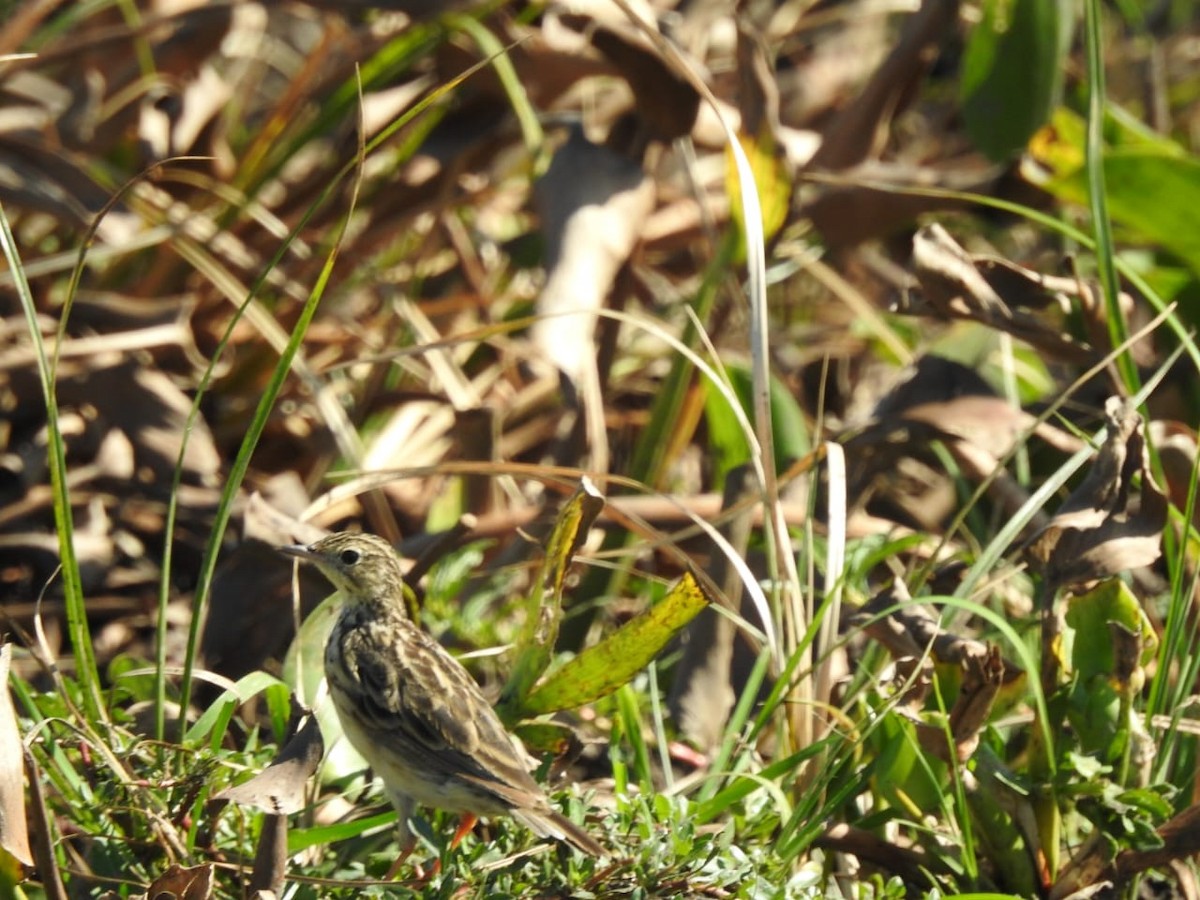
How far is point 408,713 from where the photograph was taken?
3018 mm

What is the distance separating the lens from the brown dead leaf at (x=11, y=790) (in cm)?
228

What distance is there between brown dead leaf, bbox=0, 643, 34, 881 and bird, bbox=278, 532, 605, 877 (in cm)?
68

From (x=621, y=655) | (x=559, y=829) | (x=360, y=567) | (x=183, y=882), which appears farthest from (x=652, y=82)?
(x=183, y=882)

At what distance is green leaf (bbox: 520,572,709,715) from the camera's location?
2.89 m

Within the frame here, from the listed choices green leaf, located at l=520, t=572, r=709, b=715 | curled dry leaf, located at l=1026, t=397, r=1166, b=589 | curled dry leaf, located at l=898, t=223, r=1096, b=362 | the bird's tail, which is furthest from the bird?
curled dry leaf, located at l=898, t=223, r=1096, b=362

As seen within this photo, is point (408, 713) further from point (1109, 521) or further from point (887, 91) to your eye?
point (887, 91)

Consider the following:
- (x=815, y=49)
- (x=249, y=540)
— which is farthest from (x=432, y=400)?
(x=815, y=49)

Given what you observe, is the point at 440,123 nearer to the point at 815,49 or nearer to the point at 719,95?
the point at 719,95

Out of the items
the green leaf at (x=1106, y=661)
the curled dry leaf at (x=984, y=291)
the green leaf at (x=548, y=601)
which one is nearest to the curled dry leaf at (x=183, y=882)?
the green leaf at (x=548, y=601)

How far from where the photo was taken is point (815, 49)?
655cm

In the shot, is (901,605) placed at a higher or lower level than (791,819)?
higher

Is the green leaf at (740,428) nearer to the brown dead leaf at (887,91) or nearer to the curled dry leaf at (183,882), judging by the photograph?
the brown dead leaf at (887,91)

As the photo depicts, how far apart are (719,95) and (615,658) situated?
10.2 ft

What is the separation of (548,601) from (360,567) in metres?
0.48
